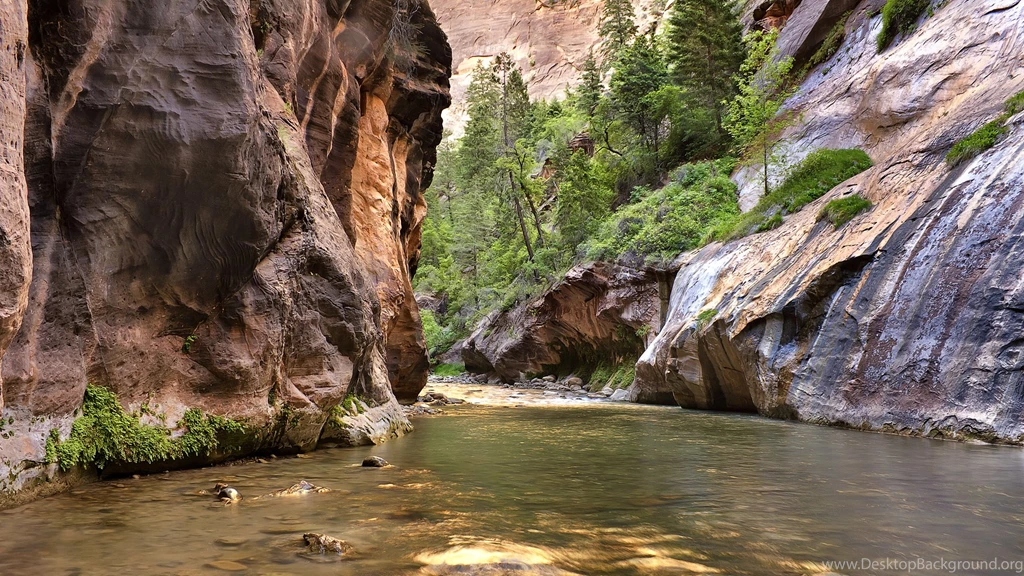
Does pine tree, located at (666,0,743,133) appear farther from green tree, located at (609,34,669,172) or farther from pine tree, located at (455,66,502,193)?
pine tree, located at (455,66,502,193)

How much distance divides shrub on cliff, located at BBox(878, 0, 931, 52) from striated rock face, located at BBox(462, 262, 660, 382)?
38.8ft

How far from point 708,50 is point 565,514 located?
3264 cm

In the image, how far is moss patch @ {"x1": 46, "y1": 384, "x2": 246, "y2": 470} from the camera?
573 centimetres

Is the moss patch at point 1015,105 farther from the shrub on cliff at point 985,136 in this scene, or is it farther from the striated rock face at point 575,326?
the striated rock face at point 575,326

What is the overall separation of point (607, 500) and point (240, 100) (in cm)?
618

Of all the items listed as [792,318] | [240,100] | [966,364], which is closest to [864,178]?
[792,318]

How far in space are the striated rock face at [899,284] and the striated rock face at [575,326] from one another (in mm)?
4489

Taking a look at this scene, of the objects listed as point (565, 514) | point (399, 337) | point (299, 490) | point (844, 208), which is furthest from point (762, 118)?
point (299, 490)

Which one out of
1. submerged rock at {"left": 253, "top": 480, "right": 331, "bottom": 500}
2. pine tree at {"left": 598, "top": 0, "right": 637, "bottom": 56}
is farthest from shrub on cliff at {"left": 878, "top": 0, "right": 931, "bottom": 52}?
pine tree at {"left": 598, "top": 0, "right": 637, "bottom": 56}

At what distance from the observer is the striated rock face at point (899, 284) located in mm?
9516

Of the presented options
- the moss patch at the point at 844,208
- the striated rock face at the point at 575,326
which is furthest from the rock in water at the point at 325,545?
the striated rock face at the point at 575,326

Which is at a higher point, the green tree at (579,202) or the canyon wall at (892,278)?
the green tree at (579,202)

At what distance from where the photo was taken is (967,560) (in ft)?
12.1

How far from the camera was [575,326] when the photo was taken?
29.2 metres
